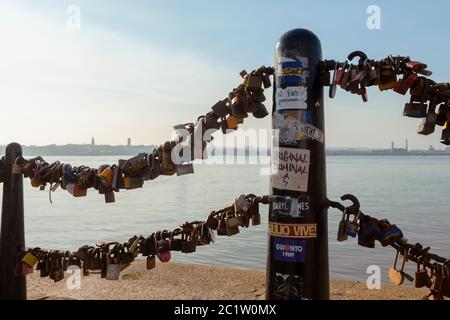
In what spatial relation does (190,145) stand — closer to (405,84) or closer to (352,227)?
(352,227)

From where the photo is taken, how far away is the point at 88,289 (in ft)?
28.9

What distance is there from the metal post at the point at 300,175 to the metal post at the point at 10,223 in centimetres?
300

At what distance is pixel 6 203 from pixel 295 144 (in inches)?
134

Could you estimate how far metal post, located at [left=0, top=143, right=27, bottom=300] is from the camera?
203 inches

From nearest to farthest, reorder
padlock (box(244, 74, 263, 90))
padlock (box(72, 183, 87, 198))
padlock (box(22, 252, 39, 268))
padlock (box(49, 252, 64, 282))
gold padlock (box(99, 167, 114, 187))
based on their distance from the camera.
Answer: padlock (box(244, 74, 263, 90)), gold padlock (box(99, 167, 114, 187)), padlock (box(72, 183, 87, 198)), padlock (box(49, 252, 64, 282)), padlock (box(22, 252, 39, 268))

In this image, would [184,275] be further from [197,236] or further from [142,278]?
[197,236]

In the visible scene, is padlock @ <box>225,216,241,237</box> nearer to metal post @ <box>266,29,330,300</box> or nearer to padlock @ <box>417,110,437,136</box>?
metal post @ <box>266,29,330,300</box>

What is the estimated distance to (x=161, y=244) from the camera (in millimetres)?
4406

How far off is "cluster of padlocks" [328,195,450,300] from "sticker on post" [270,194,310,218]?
29cm

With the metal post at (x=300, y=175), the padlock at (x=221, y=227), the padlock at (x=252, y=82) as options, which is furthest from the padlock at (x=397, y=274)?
the padlock at (x=252, y=82)

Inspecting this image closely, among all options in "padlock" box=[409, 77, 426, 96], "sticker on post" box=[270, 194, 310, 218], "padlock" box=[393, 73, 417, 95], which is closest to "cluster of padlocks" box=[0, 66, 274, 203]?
"sticker on post" box=[270, 194, 310, 218]

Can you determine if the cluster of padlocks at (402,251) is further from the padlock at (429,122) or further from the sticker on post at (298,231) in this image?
the padlock at (429,122)

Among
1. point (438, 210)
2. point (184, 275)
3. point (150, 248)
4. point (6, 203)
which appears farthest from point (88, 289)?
point (438, 210)
